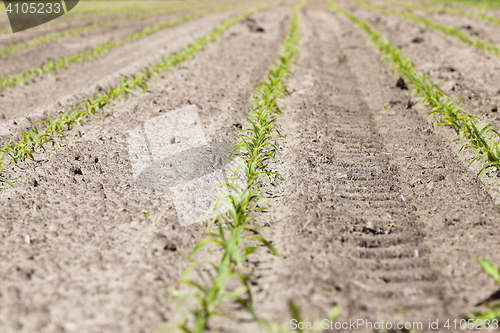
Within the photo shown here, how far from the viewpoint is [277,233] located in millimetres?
2531

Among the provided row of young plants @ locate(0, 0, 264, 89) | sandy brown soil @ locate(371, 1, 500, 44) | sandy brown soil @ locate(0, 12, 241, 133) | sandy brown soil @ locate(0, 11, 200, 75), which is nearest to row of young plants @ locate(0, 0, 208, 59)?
sandy brown soil @ locate(0, 11, 200, 75)

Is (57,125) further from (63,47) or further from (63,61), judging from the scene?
(63,47)

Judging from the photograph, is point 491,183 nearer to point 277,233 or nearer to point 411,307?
point 411,307

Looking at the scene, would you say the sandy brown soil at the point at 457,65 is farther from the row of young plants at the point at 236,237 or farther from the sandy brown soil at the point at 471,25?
the row of young plants at the point at 236,237

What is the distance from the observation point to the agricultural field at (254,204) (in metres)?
1.91

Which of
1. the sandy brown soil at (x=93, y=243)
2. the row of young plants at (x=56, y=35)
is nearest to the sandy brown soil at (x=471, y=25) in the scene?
the sandy brown soil at (x=93, y=243)

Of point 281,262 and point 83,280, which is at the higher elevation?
point 83,280

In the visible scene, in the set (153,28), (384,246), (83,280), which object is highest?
(153,28)

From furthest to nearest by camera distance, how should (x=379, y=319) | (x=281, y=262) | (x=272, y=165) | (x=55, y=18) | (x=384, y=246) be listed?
1. (x=55, y=18)
2. (x=272, y=165)
3. (x=384, y=246)
4. (x=281, y=262)
5. (x=379, y=319)

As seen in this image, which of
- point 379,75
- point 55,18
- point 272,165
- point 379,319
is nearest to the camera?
point 379,319

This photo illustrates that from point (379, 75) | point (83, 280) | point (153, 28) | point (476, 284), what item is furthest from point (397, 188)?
point (153, 28)

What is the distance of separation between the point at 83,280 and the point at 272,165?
2063 mm

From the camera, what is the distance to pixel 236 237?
2139mm

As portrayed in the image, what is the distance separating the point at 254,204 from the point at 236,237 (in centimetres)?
51
